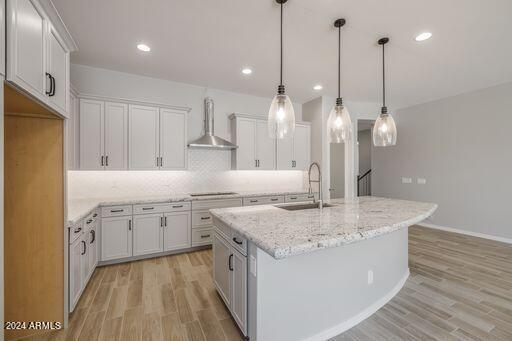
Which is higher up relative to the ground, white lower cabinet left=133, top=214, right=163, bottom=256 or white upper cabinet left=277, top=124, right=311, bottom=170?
white upper cabinet left=277, top=124, right=311, bottom=170

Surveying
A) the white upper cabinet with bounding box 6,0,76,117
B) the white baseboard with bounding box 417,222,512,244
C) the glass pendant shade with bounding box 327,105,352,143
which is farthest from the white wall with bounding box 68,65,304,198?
the white baseboard with bounding box 417,222,512,244

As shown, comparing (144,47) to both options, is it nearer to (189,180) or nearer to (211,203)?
(189,180)

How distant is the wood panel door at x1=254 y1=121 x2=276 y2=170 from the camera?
4.57 metres

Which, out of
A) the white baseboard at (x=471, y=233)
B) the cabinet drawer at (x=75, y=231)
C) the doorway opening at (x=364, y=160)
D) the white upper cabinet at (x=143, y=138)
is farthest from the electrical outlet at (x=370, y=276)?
the doorway opening at (x=364, y=160)

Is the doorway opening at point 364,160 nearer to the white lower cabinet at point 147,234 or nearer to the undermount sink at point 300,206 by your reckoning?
the undermount sink at point 300,206

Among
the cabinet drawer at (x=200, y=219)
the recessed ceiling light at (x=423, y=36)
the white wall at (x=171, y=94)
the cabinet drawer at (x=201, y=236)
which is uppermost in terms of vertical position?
the recessed ceiling light at (x=423, y=36)

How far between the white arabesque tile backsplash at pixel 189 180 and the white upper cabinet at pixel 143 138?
1.12 feet

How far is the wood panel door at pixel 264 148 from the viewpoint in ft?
15.0

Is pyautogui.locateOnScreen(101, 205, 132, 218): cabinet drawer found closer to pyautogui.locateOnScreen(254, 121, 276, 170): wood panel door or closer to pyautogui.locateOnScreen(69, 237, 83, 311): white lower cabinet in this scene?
pyautogui.locateOnScreen(69, 237, 83, 311): white lower cabinet

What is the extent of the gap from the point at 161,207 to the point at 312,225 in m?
2.58

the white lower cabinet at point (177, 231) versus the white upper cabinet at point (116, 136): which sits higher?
the white upper cabinet at point (116, 136)

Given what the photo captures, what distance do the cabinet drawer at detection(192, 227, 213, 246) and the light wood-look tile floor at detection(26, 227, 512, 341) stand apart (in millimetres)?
360

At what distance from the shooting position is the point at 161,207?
349cm

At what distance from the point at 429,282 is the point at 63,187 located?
4.02m
